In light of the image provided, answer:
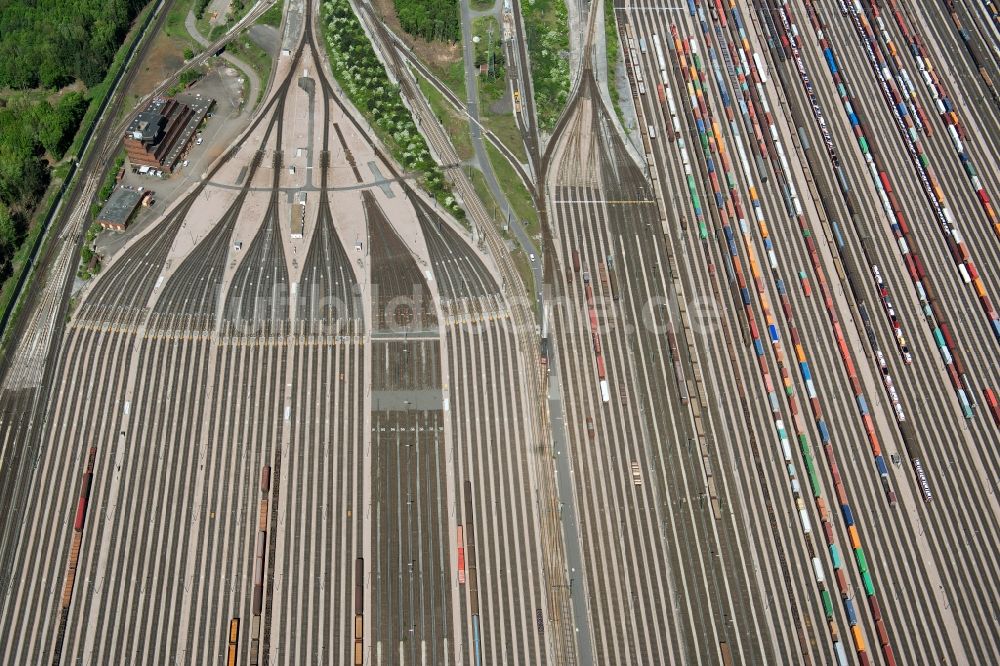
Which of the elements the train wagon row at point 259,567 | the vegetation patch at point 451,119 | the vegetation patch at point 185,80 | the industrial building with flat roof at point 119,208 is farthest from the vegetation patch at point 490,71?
the train wagon row at point 259,567

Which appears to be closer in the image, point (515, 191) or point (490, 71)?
point (515, 191)

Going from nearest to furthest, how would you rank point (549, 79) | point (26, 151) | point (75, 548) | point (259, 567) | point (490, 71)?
1. point (75, 548)
2. point (259, 567)
3. point (26, 151)
4. point (549, 79)
5. point (490, 71)

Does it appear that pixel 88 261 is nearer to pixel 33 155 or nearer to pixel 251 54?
pixel 33 155

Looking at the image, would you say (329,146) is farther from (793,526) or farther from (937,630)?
(937,630)

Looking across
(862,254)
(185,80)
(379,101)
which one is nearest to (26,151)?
(185,80)

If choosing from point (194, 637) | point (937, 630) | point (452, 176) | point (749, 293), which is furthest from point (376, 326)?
point (937, 630)

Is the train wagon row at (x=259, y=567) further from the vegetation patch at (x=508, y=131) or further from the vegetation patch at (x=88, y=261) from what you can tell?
the vegetation patch at (x=508, y=131)

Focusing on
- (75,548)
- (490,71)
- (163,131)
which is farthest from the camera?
(490,71)
